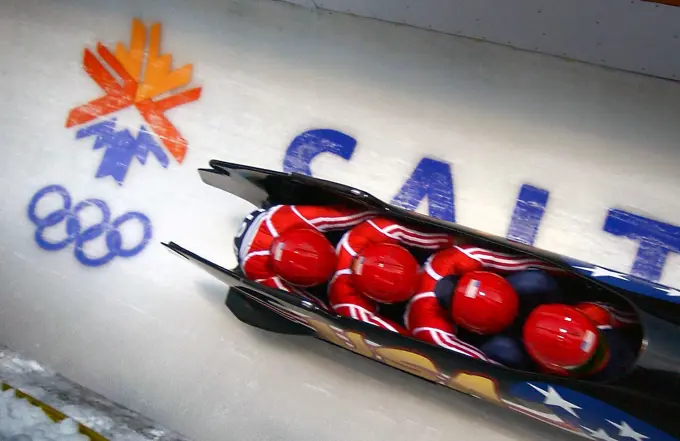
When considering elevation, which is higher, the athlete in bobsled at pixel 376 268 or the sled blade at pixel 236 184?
the sled blade at pixel 236 184

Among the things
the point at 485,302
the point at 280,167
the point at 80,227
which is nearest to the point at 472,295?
the point at 485,302

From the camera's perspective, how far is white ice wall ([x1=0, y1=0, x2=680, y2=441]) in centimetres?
187

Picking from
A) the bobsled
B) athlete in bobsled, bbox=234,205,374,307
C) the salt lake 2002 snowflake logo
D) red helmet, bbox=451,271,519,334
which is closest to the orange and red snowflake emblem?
the salt lake 2002 snowflake logo

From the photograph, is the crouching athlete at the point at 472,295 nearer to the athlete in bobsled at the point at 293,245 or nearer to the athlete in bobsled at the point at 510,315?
the athlete in bobsled at the point at 510,315

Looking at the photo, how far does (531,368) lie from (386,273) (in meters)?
0.42

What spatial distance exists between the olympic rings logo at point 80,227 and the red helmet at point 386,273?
0.97 m

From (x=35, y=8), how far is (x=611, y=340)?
2567mm

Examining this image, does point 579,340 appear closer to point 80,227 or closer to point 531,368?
point 531,368

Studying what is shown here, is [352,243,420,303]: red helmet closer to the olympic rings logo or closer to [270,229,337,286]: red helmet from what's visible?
[270,229,337,286]: red helmet

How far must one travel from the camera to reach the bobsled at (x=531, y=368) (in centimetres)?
131

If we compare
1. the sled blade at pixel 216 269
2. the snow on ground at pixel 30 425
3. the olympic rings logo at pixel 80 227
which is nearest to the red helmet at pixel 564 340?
the sled blade at pixel 216 269

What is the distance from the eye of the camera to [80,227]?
2279mm

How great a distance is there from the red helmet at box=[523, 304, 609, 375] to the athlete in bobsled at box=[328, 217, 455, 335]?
0.33m

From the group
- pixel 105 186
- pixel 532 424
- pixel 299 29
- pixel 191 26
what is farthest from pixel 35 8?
pixel 532 424
